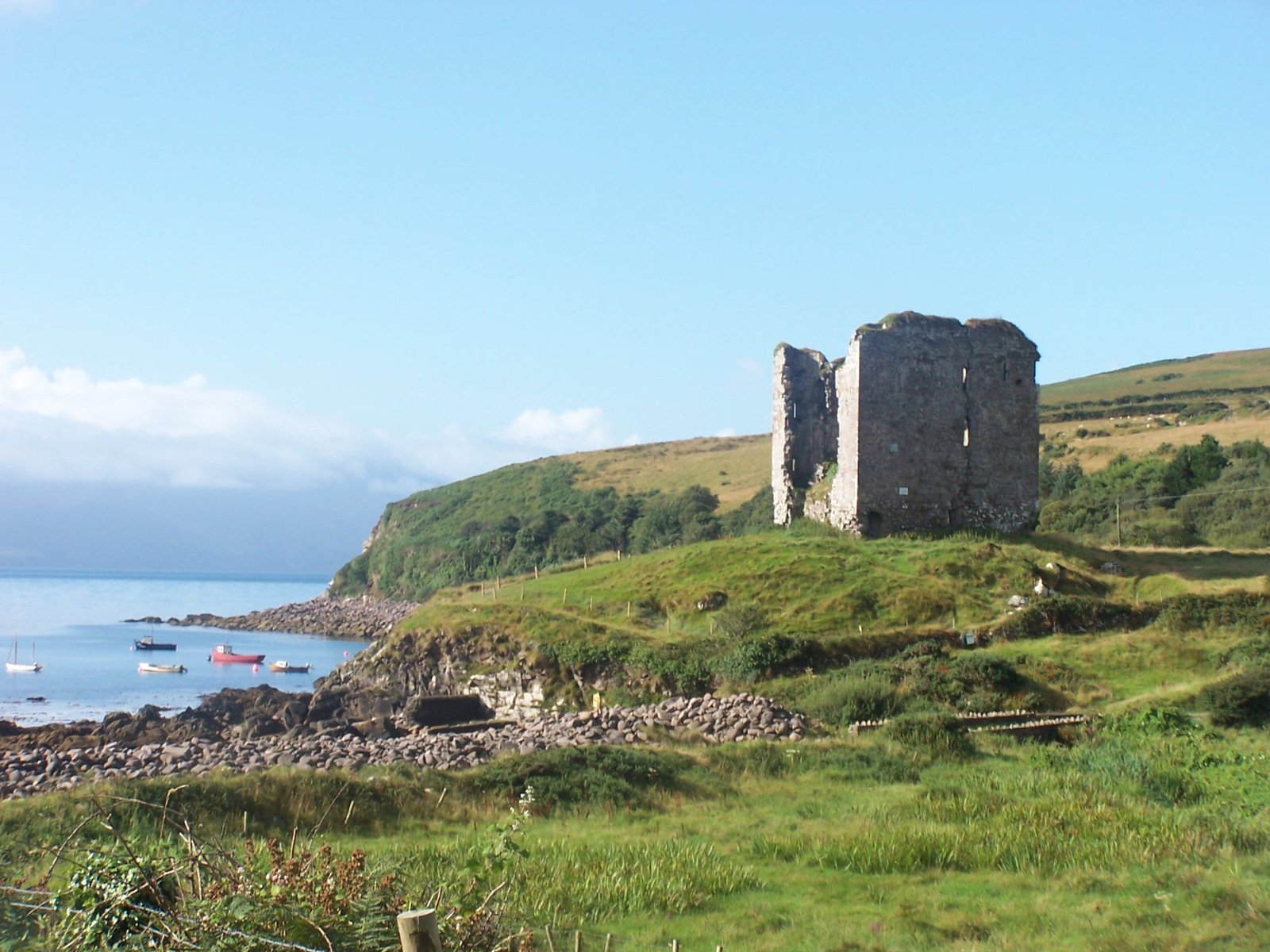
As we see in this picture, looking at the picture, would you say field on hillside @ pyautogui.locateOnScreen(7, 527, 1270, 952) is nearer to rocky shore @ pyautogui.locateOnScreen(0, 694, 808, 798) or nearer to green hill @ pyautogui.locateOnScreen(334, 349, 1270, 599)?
rocky shore @ pyautogui.locateOnScreen(0, 694, 808, 798)

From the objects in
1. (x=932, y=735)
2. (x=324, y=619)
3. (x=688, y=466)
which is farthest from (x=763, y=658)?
(x=688, y=466)

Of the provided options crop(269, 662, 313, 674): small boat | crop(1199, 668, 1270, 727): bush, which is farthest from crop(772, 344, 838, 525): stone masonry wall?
crop(269, 662, 313, 674): small boat

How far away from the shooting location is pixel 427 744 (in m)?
22.2

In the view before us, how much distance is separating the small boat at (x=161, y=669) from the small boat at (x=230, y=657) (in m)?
5.75

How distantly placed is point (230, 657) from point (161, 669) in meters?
7.81

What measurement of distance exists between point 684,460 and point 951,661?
81756 mm

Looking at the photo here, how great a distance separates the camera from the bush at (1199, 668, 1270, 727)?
1964 cm

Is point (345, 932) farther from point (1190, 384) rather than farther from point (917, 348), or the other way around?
point (1190, 384)

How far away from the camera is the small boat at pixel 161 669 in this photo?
57594 mm

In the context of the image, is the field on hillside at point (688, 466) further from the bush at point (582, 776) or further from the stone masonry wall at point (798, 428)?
the bush at point (582, 776)

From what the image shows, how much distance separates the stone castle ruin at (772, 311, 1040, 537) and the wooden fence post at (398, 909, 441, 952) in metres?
29.1

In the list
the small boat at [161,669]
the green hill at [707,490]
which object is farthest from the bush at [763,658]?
the small boat at [161,669]

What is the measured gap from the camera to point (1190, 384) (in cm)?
9831

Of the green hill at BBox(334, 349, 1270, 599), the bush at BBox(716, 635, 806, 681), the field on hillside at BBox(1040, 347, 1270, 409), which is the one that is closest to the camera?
the bush at BBox(716, 635, 806, 681)
